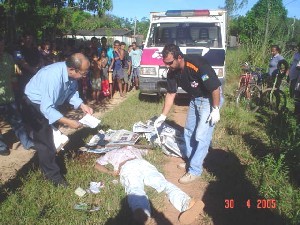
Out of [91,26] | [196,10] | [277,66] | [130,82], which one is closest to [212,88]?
[196,10]

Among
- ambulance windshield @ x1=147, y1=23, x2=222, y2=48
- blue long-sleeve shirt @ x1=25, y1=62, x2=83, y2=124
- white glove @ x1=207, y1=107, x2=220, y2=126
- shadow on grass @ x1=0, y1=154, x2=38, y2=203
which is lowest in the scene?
shadow on grass @ x1=0, y1=154, x2=38, y2=203

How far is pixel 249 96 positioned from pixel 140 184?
18.1 ft

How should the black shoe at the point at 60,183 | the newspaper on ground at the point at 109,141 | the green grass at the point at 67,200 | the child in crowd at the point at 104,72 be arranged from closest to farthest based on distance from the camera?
the green grass at the point at 67,200, the black shoe at the point at 60,183, the newspaper on ground at the point at 109,141, the child in crowd at the point at 104,72

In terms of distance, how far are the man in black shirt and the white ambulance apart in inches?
136

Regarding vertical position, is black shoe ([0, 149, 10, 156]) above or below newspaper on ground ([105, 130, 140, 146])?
below

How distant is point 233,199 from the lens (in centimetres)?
383

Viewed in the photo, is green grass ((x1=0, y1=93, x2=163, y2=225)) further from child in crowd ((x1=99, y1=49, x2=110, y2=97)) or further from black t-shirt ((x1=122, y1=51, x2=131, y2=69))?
black t-shirt ((x1=122, y1=51, x2=131, y2=69))

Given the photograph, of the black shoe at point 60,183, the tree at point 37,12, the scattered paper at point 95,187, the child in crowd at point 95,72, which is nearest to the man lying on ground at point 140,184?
the scattered paper at point 95,187

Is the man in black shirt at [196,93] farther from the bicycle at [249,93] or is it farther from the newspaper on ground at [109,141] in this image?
the bicycle at [249,93]

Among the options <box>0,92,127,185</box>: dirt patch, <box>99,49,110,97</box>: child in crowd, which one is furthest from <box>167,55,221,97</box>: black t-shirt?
<box>99,49,110,97</box>: child in crowd

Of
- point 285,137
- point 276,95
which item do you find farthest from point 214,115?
point 276,95

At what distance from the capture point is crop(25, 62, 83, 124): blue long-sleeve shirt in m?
3.36
